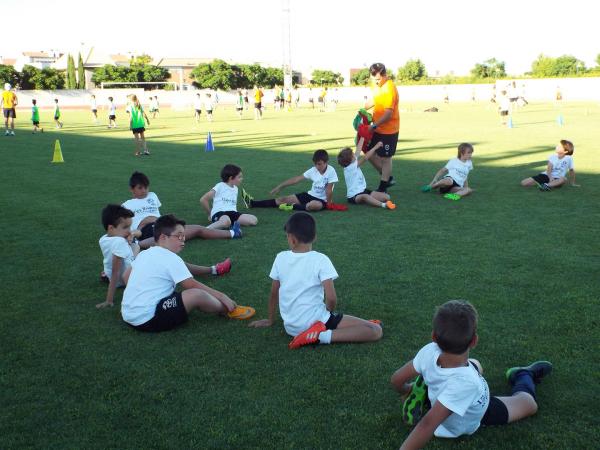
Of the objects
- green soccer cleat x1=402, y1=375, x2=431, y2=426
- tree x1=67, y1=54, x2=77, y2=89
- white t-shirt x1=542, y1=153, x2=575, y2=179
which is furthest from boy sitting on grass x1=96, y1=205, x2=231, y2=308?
tree x1=67, y1=54, x2=77, y2=89

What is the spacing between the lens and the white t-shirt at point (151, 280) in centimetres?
439

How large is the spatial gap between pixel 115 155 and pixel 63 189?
230 inches

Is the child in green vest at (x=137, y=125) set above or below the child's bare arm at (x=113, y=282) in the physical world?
above

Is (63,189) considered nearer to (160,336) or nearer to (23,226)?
(23,226)

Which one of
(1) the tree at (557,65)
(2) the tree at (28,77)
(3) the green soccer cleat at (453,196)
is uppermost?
(1) the tree at (557,65)

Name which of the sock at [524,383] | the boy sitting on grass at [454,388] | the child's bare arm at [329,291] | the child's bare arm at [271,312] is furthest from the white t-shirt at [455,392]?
the child's bare arm at [271,312]

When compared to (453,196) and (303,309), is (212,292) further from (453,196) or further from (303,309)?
(453,196)

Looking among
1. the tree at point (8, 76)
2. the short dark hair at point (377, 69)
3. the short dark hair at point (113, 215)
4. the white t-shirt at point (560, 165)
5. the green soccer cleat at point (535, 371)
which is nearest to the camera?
the green soccer cleat at point (535, 371)

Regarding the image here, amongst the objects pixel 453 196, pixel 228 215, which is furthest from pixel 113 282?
pixel 453 196

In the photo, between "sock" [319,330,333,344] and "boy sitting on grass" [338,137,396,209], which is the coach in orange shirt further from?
"sock" [319,330,333,344]

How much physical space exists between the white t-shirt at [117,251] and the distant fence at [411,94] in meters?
43.4

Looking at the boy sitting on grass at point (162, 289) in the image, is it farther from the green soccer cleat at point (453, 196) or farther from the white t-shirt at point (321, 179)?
the green soccer cleat at point (453, 196)

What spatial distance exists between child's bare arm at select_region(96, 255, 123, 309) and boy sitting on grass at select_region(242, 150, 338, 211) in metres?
3.96

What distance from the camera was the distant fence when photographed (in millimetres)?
52375
